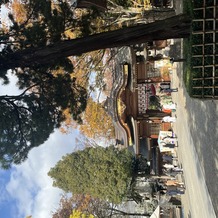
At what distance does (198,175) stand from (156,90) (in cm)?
1218

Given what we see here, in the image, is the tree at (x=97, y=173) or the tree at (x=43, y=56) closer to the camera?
the tree at (x=43, y=56)

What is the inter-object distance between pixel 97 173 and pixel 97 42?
63.2ft

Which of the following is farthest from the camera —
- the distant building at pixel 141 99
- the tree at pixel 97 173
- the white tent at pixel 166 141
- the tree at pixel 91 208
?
the tree at pixel 91 208

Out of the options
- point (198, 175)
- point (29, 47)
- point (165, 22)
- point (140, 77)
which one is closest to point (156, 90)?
point (140, 77)

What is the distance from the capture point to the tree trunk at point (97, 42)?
9211 mm

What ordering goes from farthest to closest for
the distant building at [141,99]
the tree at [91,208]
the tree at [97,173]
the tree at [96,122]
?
the tree at [91,208], the tree at [96,122], the tree at [97,173], the distant building at [141,99]

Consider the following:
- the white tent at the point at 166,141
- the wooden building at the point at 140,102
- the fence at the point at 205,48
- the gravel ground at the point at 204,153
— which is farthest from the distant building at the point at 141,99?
the fence at the point at 205,48

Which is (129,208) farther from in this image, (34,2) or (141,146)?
(34,2)

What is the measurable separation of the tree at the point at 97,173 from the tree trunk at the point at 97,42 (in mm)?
18395

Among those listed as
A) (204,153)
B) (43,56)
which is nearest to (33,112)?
(43,56)

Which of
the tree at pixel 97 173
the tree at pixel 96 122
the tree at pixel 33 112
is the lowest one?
Answer: the tree at pixel 97 173

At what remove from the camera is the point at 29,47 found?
948 cm

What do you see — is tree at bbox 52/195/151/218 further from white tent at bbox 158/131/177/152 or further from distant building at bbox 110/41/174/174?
white tent at bbox 158/131/177/152

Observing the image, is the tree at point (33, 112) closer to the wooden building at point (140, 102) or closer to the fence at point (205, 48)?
the fence at point (205, 48)
